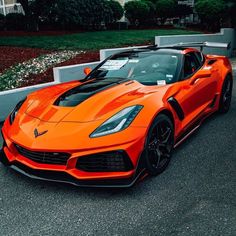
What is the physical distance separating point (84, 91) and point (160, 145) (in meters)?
1.15

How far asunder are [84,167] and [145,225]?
795mm

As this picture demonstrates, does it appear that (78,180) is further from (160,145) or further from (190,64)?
(190,64)

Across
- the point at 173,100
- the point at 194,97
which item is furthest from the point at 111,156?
the point at 194,97

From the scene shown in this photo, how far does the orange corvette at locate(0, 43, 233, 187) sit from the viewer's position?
326cm

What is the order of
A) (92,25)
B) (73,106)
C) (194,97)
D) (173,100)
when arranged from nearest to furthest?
(73,106)
(173,100)
(194,97)
(92,25)

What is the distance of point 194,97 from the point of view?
15.3 ft

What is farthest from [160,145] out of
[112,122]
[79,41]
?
[79,41]

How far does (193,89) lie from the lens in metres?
4.63

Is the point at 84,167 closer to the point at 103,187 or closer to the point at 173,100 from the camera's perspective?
the point at 103,187

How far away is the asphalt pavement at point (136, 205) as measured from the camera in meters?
2.88

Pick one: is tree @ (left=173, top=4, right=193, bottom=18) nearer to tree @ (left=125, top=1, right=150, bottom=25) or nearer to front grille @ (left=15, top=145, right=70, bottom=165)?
tree @ (left=125, top=1, right=150, bottom=25)

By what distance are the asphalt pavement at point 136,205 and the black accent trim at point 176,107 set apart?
1.84ft

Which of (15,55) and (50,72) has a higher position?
(15,55)

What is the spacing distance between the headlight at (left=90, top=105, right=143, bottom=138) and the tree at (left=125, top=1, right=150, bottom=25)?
57.9 ft
